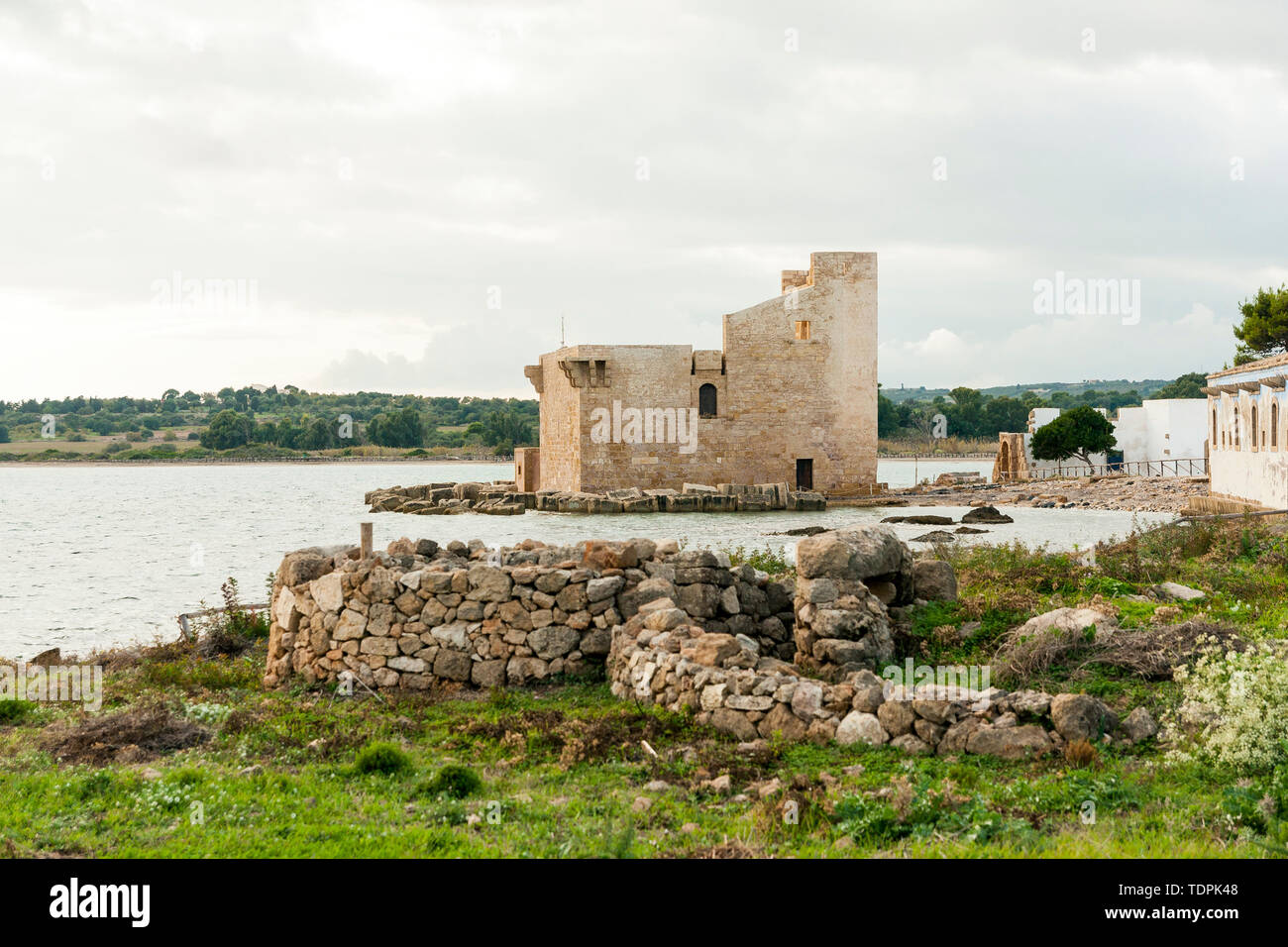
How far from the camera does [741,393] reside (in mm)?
39094

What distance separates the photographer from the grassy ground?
4914mm

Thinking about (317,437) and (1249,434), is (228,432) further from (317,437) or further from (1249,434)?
(1249,434)

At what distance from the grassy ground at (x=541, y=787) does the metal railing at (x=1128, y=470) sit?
156 ft

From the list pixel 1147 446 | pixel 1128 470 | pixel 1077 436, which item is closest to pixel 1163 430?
pixel 1147 446

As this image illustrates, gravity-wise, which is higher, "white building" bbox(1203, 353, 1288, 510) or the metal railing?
"white building" bbox(1203, 353, 1288, 510)

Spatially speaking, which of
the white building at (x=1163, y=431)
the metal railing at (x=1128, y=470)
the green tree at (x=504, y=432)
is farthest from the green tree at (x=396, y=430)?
the white building at (x=1163, y=431)

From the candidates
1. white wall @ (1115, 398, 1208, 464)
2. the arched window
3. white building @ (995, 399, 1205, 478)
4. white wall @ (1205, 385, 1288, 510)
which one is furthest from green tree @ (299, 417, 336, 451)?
white wall @ (1205, 385, 1288, 510)

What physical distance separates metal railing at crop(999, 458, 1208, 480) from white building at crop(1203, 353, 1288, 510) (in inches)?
832

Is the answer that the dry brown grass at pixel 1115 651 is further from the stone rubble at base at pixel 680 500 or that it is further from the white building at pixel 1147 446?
the white building at pixel 1147 446

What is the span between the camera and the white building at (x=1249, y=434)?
23.6 m

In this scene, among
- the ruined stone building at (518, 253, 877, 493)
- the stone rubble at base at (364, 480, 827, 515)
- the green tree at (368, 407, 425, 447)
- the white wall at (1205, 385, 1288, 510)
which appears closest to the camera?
the white wall at (1205, 385, 1288, 510)

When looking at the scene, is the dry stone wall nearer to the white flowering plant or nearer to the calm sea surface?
the white flowering plant
